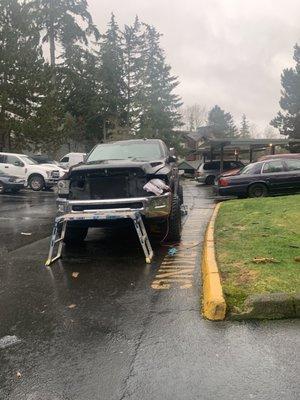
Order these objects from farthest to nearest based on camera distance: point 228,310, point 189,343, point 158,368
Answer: point 228,310
point 189,343
point 158,368

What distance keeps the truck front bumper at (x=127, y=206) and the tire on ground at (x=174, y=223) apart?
0.71 m

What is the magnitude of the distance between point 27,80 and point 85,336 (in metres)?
29.4

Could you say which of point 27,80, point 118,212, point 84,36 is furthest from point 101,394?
point 84,36

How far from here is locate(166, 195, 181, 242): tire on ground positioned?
781 centimetres

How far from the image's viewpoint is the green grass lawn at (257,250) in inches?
186

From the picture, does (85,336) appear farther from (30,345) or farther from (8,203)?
(8,203)

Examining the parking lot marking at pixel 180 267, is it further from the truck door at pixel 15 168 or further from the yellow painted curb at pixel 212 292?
the truck door at pixel 15 168

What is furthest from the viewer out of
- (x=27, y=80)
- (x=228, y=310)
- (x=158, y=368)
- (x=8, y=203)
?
(x=27, y=80)

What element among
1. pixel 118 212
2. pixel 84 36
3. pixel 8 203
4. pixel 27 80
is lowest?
pixel 8 203

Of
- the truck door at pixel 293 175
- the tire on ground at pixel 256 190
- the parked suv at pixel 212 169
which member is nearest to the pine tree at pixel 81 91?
the parked suv at pixel 212 169

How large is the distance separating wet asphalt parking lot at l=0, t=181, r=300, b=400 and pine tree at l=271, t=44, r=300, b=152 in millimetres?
45877

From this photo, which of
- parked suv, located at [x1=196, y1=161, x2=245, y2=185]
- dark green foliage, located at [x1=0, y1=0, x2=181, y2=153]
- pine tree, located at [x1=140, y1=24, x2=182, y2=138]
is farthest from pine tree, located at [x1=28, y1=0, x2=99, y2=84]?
parked suv, located at [x1=196, y1=161, x2=245, y2=185]

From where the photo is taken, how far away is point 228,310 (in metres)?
4.29

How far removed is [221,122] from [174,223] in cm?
7960
